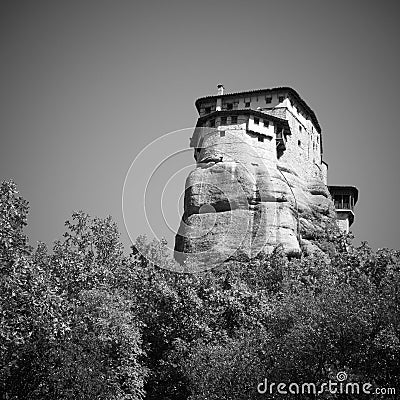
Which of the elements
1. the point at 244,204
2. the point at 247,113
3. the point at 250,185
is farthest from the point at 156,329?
the point at 247,113

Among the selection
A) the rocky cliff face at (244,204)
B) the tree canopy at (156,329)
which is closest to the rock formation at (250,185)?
the rocky cliff face at (244,204)

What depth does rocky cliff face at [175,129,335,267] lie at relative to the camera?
199 ft

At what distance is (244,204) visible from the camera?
63.3 m

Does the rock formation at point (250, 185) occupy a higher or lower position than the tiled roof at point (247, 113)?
lower

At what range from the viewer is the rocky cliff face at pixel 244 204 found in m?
60.8

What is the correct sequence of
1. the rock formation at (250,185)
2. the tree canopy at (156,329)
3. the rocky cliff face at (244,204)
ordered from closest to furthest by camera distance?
the tree canopy at (156,329)
the rocky cliff face at (244,204)
the rock formation at (250,185)

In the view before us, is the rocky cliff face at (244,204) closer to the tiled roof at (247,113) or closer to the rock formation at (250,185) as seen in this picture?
the rock formation at (250,185)

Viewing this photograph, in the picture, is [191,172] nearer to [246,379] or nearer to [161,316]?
[161,316]

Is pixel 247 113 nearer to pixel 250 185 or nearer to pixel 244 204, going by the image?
pixel 250 185

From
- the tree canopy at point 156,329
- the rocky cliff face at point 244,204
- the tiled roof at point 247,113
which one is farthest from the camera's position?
the tiled roof at point 247,113

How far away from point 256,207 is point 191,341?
31.8 metres

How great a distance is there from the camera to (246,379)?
2570 centimetres

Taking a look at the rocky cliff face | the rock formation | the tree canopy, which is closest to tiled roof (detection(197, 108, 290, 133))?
the rock formation

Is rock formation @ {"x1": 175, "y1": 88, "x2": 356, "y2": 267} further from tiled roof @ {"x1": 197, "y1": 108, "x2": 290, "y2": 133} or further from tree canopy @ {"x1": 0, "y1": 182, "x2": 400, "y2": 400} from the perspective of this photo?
tree canopy @ {"x1": 0, "y1": 182, "x2": 400, "y2": 400}
